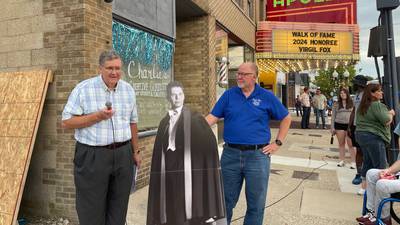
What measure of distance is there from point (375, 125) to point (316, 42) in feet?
42.8

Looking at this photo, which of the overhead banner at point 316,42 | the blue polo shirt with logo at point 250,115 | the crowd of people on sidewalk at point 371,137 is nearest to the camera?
the blue polo shirt with logo at point 250,115

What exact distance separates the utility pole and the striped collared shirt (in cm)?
473

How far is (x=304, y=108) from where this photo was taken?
16.9 m

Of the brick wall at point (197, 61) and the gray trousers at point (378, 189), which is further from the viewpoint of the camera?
the brick wall at point (197, 61)

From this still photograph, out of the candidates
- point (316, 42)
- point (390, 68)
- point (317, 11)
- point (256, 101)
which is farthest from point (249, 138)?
point (317, 11)

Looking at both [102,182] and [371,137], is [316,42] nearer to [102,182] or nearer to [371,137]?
[371,137]

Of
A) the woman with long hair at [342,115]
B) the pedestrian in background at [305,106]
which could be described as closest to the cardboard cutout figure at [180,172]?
the woman with long hair at [342,115]

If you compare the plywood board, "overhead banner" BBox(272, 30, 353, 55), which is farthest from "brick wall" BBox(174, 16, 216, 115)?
"overhead banner" BBox(272, 30, 353, 55)

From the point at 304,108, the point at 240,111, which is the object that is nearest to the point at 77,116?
the point at 240,111

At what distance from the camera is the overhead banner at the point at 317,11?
57.9ft

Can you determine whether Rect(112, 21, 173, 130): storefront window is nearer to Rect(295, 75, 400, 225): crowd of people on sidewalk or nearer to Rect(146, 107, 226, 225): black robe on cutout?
Rect(146, 107, 226, 225): black robe on cutout

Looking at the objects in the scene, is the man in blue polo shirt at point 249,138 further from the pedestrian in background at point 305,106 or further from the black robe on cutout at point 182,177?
the pedestrian in background at point 305,106

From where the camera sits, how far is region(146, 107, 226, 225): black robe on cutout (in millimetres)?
2977

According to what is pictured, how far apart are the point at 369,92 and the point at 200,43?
5.14 metres
